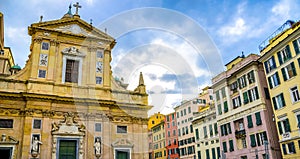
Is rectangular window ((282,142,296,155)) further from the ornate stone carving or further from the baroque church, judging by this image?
the ornate stone carving

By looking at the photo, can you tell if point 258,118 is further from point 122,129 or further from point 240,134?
point 122,129

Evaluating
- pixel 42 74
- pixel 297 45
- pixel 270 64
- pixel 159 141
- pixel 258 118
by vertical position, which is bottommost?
pixel 258 118

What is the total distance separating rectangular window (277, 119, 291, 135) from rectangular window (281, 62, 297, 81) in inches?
176

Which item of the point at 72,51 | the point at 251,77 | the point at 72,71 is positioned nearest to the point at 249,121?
the point at 251,77

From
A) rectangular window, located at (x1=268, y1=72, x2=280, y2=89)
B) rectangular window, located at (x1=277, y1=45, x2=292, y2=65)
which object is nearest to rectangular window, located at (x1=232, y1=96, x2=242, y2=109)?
rectangular window, located at (x1=268, y1=72, x2=280, y2=89)

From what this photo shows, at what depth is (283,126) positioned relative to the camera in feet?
92.2

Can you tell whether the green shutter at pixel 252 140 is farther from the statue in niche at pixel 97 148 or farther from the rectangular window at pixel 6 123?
the rectangular window at pixel 6 123

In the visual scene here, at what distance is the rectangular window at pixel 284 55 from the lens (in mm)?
27781

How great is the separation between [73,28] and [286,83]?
22.7 m

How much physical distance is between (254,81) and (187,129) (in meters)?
23.5

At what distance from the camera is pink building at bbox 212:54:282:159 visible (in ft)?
101

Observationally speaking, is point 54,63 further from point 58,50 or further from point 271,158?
point 271,158

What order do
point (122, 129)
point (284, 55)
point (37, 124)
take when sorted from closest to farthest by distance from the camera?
1. point (37, 124)
2. point (122, 129)
3. point (284, 55)

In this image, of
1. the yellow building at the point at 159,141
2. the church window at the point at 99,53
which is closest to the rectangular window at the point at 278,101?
the church window at the point at 99,53
